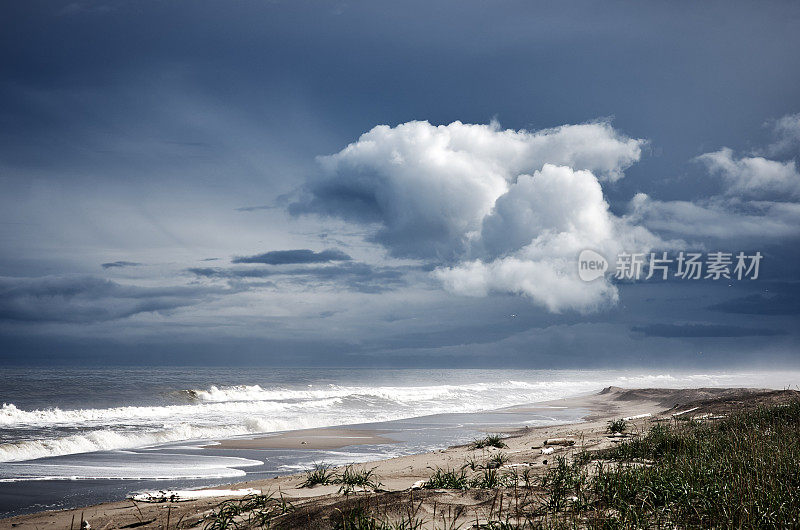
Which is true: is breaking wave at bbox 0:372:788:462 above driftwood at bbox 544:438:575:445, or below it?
below

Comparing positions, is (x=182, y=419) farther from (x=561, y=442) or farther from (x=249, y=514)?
(x=249, y=514)

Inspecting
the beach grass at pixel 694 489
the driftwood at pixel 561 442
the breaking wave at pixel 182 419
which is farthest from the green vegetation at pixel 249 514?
the breaking wave at pixel 182 419

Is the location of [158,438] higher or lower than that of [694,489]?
lower

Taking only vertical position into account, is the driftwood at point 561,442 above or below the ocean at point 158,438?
above

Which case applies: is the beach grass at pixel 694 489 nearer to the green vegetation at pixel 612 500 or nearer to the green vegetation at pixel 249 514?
the green vegetation at pixel 612 500

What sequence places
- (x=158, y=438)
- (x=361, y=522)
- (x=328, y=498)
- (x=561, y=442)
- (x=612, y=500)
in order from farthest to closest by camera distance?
(x=158, y=438), (x=561, y=442), (x=328, y=498), (x=612, y=500), (x=361, y=522)

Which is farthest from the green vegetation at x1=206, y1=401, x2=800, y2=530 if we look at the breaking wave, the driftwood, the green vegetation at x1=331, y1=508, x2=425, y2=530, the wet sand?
the breaking wave

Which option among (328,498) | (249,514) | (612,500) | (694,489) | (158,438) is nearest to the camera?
(612,500)

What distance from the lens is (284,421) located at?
2136cm

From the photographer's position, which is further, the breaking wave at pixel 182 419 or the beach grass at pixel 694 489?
the breaking wave at pixel 182 419

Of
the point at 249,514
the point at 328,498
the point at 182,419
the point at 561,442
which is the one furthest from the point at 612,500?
the point at 182,419

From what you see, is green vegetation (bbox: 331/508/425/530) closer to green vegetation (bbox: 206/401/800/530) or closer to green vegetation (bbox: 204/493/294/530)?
green vegetation (bbox: 206/401/800/530)

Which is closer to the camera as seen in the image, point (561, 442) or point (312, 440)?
point (561, 442)

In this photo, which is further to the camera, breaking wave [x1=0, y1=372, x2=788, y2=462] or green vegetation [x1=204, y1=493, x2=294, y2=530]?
breaking wave [x1=0, y1=372, x2=788, y2=462]
